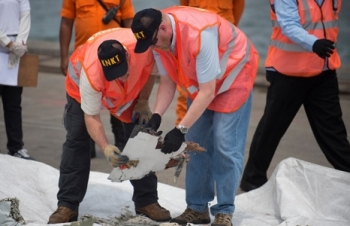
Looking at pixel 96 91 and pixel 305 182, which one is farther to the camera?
pixel 305 182

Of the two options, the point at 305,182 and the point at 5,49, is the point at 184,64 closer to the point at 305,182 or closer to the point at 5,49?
the point at 305,182

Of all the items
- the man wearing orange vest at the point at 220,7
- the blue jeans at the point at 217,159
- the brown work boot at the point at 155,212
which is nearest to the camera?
the blue jeans at the point at 217,159

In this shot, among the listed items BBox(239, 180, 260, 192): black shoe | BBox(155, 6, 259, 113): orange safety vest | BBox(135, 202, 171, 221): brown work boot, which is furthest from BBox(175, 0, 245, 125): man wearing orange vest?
BBox(155, 6, 259, 113): orange safety vest

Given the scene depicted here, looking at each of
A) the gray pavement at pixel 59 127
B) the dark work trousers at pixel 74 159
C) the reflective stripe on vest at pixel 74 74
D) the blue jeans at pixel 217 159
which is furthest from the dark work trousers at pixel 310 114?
the reflective stripe on vest at pixel 74 74

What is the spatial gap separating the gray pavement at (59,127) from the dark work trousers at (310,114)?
84 cm

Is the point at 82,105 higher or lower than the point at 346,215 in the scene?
higher

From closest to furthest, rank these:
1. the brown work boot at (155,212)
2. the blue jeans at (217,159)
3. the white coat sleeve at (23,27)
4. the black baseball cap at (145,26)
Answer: the black baseball cap at (145,26) < the blue jeans at (217,159) < the brown work boot at (155,212) < the white coat sleeve at (23,27)

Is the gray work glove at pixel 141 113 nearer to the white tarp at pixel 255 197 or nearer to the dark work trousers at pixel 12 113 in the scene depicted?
the white tarp at pixel 255 197

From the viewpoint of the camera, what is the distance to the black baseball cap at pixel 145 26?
16.7 ft

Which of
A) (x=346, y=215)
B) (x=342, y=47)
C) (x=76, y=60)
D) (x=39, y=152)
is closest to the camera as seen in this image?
(x=76, y=60)

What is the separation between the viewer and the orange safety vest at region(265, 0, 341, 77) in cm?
661

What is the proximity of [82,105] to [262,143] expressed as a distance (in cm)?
190

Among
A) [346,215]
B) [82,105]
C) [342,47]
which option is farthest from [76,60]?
[342,47]

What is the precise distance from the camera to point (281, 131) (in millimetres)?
6887
